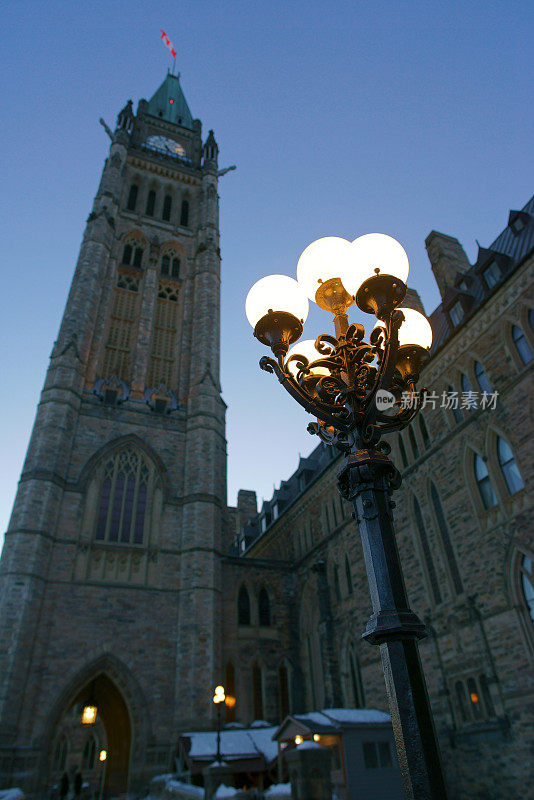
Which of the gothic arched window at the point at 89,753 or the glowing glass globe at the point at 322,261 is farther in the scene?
the gothic arched window at the point at 89,753

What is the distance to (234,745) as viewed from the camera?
57.2 feet

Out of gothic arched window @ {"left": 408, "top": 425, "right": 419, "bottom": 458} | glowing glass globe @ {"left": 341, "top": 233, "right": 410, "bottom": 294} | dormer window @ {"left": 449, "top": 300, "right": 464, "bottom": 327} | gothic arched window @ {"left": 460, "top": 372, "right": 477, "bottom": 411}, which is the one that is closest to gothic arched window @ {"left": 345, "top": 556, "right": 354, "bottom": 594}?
gothic arched window @ {"left": 408, "top": 425, "right": 419, "bottom": 458}

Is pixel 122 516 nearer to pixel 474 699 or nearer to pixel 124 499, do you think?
pixel 124 499

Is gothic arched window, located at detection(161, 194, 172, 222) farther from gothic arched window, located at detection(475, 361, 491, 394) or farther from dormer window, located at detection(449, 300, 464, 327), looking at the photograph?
gothic arched window, located at detection(475, 361, 491, 394)

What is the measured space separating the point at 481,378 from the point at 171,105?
46.6 m

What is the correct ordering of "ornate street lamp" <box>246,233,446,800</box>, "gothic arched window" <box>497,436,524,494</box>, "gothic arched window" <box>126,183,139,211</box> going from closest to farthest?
1. "ornate street lamp" <box>246,233,446,800</box>
2. "gothic arched window" <box>497,436,524,494</box>
3. "gothic arched window" <box>126,183,139,211</box>

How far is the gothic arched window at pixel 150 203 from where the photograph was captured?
118ft

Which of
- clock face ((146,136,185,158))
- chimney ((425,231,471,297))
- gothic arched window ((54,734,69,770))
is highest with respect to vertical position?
clock face ((146,136,185,158))

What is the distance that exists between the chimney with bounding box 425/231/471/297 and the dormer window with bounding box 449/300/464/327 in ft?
8.98

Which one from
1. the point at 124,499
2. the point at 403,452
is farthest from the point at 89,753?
the point at 403,452

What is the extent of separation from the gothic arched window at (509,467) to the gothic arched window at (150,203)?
28945 millimetres

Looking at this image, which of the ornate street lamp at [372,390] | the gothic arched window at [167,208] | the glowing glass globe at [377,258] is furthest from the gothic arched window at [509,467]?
the gothic arched window at [167,208]

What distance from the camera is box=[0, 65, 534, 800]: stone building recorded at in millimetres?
14359

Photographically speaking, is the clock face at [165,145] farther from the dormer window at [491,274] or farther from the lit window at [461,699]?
the lit window at [461,699]
